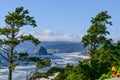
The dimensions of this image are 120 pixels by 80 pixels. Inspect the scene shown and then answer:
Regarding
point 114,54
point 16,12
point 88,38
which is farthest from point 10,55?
point 88,38

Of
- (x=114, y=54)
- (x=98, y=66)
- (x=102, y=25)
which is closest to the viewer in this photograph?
(x=98, y=66)

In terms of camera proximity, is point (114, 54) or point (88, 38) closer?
point (114, 54)

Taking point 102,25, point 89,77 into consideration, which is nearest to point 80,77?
A: point 89,77

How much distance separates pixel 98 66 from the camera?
31109 mm

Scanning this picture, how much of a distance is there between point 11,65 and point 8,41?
101 inches

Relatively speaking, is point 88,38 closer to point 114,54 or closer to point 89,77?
point 114,54

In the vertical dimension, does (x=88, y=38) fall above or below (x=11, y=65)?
above

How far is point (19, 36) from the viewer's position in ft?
143

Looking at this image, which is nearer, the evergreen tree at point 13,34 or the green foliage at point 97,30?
the evergreen tree at point 13,34

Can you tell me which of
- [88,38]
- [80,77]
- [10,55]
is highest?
[88,38]

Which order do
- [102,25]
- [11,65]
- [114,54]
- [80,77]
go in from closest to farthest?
[80,77] → [114,54] → [11,65] → [102,25]

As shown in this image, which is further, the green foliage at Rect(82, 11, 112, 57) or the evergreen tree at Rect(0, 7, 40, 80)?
the green foliage at Rect(82, 11, 112, 57)

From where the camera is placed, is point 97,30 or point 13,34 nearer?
point 13,34

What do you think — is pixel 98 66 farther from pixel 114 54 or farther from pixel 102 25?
pixel 102 25
